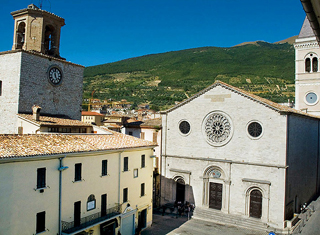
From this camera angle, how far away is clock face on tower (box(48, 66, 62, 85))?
24.0 meters

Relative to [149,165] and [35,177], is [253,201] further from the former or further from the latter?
[35,177]

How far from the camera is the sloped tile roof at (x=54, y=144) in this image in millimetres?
13805

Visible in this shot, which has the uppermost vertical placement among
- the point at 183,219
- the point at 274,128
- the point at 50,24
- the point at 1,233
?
the point at 50,24

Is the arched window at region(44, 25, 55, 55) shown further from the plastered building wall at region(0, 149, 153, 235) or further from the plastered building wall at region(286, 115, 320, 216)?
the plastered building wall at region(286, 115, 320, 216)

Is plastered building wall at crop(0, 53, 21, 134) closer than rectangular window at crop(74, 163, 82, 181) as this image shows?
No

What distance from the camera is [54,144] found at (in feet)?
53.1

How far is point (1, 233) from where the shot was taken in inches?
495

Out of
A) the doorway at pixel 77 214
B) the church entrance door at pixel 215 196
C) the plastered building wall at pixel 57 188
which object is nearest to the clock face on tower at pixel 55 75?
the plastered building wall at pixel 57 188

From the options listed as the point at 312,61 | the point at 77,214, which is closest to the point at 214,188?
the point at 77,214

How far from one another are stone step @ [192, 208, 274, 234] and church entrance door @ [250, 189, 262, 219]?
1.58ft

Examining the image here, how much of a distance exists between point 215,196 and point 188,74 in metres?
110

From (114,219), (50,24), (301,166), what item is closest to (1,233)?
(114,219)

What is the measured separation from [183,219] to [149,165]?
583 cm

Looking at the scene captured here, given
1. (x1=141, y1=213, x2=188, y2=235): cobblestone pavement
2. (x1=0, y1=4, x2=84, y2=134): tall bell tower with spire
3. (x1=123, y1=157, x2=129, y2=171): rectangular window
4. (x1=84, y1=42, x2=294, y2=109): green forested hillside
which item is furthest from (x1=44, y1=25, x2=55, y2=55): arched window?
(x1=84, y1=42, x2=294, y2=109): green forested hillside
